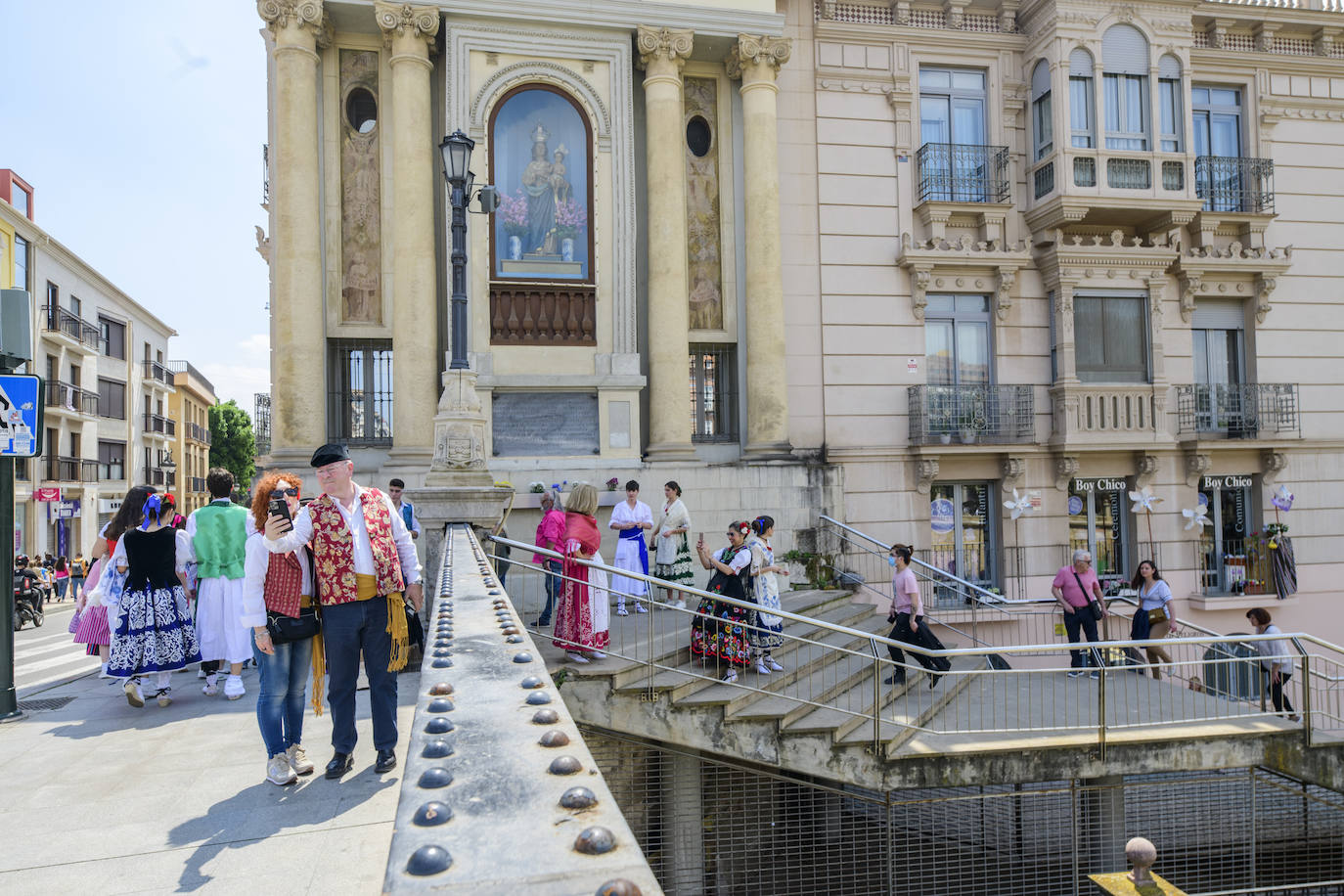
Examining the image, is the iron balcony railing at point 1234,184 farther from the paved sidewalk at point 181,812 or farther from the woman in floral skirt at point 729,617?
the paved sidewalk at point 181,812

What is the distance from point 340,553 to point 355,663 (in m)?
0.67

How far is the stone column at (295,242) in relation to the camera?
14.4 meters

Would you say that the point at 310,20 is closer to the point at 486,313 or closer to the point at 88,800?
the point at 486,313

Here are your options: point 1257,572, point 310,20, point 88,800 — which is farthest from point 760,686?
point 1257,572

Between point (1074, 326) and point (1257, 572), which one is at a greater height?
point (1074, 326)

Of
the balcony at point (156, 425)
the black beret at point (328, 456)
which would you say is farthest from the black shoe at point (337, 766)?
the balcony at point (156, 425)

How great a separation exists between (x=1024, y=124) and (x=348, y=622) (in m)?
18.1

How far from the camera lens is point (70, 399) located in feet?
126

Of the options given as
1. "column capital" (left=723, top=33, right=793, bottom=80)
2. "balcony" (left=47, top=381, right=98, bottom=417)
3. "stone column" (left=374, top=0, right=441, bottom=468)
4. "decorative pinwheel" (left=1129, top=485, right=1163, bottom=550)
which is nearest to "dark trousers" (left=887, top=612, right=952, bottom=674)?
"stone column" (left=374, top=0, right=441, bottom=468)

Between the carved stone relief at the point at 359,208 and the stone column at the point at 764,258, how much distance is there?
6.87 meters

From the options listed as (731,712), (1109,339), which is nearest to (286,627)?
(731,712)

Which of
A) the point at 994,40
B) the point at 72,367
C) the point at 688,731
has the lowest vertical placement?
the point at 688,731

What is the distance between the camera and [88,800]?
5.10 metres

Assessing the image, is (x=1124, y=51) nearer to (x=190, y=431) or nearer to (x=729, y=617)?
(x=729, y=617)
